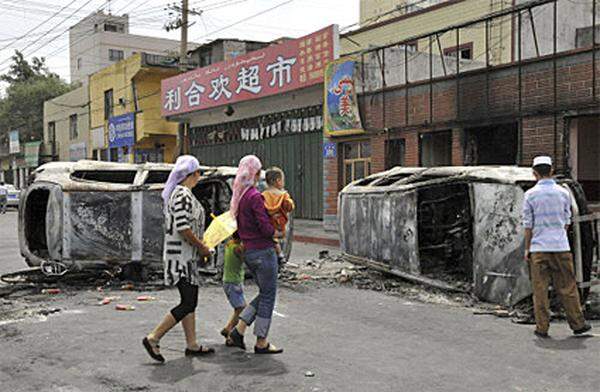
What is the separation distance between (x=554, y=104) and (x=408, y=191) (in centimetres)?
532

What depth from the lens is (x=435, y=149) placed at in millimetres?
16188

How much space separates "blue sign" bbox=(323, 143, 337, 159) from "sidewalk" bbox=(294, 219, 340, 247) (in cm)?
228

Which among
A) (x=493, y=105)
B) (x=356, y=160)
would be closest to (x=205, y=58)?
(x=356, y=160)

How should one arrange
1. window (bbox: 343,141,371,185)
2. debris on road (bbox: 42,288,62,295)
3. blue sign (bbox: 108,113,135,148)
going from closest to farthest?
debris on road (bbox: 42,288,62,295)
window (bbox: 343,141,371,185)
blue sign (bbox: 108,113,135,148)

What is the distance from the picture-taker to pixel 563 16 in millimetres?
19688

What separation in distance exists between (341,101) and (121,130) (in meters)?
20.5

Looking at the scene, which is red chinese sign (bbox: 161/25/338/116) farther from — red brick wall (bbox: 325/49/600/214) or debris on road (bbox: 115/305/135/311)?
debris on road (bbox: 115/305/135/311)

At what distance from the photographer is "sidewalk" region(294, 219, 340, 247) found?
53.0ft

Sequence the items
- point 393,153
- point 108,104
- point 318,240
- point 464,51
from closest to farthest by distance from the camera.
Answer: point 318,240 → point 393,153 → point 464,51 → point 108,104

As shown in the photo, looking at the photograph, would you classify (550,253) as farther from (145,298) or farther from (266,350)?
(145,298)

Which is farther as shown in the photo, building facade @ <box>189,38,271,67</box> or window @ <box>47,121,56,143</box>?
window @ <box>47,121,56,143</box>

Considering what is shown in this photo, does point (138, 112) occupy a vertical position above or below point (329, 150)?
above

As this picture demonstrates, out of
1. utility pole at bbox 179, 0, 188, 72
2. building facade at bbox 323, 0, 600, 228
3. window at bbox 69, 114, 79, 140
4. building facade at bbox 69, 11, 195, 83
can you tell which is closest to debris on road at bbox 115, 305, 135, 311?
building facade at bbox 323, 0, 600, 228

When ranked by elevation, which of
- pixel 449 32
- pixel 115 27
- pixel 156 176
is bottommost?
pixel 156 176
